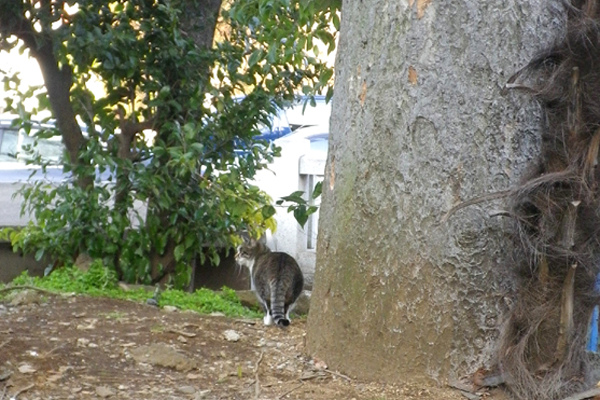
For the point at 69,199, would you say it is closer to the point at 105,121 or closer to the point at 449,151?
the point at 105,121

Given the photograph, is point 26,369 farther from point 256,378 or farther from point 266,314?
point 266,314

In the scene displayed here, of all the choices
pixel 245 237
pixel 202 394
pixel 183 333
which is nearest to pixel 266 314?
pixel 183 333

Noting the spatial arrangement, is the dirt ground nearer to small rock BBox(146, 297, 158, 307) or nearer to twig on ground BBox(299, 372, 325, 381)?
twig on ground BBox(299, 372, 325, 381)

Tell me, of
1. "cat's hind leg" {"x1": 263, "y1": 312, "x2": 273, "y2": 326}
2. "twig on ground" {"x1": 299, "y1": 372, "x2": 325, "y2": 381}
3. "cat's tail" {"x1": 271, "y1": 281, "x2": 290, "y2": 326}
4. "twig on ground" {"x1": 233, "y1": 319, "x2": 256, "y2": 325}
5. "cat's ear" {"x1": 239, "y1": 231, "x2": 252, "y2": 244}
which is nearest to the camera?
"twig on ground" {"x1": 299, "y1": 372, "x2": 325, "y2": 381}

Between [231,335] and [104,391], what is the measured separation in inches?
46.9

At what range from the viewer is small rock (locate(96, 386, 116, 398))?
4230 mm

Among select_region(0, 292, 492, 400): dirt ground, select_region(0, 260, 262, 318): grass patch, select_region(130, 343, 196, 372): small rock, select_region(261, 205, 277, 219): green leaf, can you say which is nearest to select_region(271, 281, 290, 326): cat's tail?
select_region(0, 260, 262, 318): grass patch

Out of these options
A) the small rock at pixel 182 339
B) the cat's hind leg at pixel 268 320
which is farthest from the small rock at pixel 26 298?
the cat's hind leg at pixel 268 320

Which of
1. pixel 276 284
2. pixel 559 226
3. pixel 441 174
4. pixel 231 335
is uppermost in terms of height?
pixel 441 174

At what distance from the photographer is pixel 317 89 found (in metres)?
7.57

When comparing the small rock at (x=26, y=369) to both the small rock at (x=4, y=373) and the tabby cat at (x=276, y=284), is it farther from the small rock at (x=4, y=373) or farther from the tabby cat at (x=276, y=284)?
the tabby cat at (x=276, y=284)

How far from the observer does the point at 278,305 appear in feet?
22.0

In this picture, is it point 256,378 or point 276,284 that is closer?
point 256,378

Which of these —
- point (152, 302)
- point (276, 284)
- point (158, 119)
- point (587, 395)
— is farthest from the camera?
point (158, 119)
